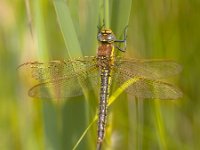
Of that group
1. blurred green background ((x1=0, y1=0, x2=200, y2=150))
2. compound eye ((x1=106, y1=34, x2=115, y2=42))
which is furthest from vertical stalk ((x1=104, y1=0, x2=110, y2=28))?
compound eye ((x1=106, y1=34, x2=115, y2=42))

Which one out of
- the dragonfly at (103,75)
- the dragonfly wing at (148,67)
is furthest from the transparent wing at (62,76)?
the dragonfly wing at (148,67)

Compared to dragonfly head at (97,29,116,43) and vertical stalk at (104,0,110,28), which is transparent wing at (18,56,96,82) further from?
vertical stalk at (104,0,110,28)

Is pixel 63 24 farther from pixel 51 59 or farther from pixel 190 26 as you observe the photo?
pixel 190 26

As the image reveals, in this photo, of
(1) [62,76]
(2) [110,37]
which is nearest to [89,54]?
(2) [110,37]

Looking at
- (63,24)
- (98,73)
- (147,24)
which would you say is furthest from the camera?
(98,73)

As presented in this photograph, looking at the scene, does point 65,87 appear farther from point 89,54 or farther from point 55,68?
point 89,54

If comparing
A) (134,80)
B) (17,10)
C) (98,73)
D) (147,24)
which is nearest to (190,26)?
(147,24)
